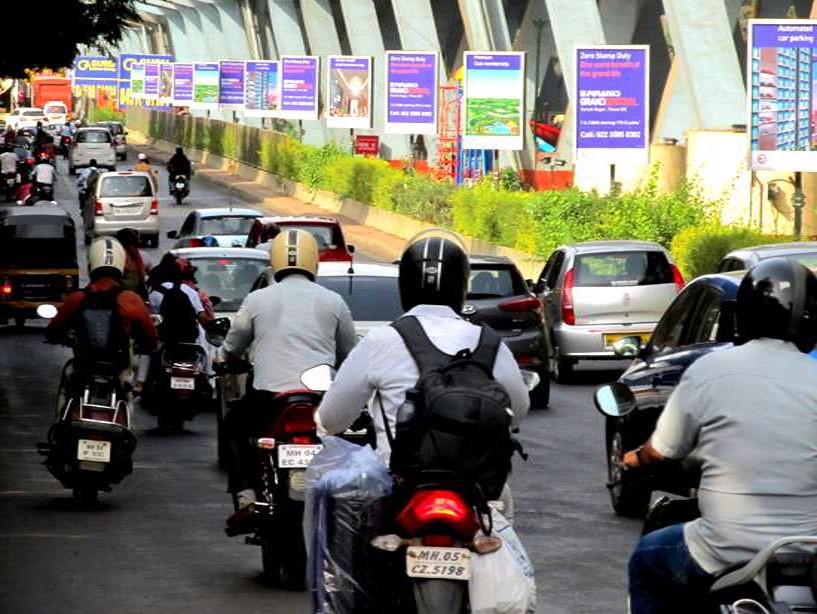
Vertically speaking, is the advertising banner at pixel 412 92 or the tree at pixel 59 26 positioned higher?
the tree at pixel 59 26

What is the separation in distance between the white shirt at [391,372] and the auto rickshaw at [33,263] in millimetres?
25610

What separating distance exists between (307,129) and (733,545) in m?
74.4

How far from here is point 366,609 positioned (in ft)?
21.0

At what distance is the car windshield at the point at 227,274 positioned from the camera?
73.2 ft

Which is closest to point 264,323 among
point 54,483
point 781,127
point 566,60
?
point 54,483

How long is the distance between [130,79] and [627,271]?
93933 millimetres

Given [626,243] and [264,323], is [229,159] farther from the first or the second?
[264,323]

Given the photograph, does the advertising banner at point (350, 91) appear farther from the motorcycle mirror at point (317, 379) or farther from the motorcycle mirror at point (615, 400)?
the motorcycle mirror at point (615, 400)

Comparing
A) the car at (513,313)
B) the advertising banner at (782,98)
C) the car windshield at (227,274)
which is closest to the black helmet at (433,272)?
the car at (513,313)

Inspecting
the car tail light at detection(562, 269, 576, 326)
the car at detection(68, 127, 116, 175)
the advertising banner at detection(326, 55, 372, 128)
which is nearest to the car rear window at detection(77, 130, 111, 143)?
the car at detection(68, 127, 116, 175)

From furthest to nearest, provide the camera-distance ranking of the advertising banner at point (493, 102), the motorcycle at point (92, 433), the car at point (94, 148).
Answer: the car at point (94, 148) → the advertising banner at point (493, 102) → the motorcycle at point (92, 433)

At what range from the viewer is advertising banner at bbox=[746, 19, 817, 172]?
28.9 meters

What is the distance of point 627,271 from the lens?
79.3ft

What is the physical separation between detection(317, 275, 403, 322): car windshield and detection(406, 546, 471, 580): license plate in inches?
429
